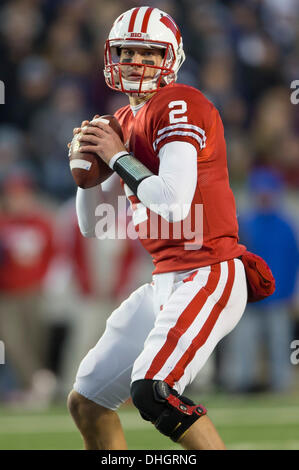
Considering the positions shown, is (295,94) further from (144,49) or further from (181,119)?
(181,119)

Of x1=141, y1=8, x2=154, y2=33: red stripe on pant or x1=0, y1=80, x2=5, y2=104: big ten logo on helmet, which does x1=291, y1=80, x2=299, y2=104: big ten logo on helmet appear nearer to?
x1=0, y1=80, x2=5, y2=104: big ten logo on helmet

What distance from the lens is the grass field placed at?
179 inches

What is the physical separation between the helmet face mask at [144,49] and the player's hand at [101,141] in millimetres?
185

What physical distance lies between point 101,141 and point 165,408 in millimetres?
899

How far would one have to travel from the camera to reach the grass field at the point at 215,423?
4559 mm

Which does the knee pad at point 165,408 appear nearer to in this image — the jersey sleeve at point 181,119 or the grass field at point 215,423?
the jersey sleeve at point 181,119

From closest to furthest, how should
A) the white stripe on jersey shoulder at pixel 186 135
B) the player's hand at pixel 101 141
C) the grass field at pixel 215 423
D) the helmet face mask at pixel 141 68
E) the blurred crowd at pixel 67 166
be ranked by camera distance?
the white stripe on jersey shoulder at pixel 186 135 → the player's hand at pixel 101 141 → the helmet face mask at pixel 141 68 → the grass field at pixel 215 423 → the blurred crowd at pixel 67 166

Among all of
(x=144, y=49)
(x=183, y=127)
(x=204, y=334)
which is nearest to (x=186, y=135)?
(x=183, y=127)

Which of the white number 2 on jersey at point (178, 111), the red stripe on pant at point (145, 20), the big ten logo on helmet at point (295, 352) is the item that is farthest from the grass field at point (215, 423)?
the red stripe on pant at point (145, 20)

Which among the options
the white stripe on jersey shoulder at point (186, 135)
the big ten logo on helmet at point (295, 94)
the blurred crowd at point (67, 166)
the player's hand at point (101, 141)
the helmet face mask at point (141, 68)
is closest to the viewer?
the white stripe on jersey shoulder at point (186, 135)

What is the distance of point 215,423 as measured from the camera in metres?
5.33

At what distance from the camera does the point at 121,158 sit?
2.95 meters

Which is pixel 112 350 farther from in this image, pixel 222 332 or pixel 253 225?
pixel 253 225
